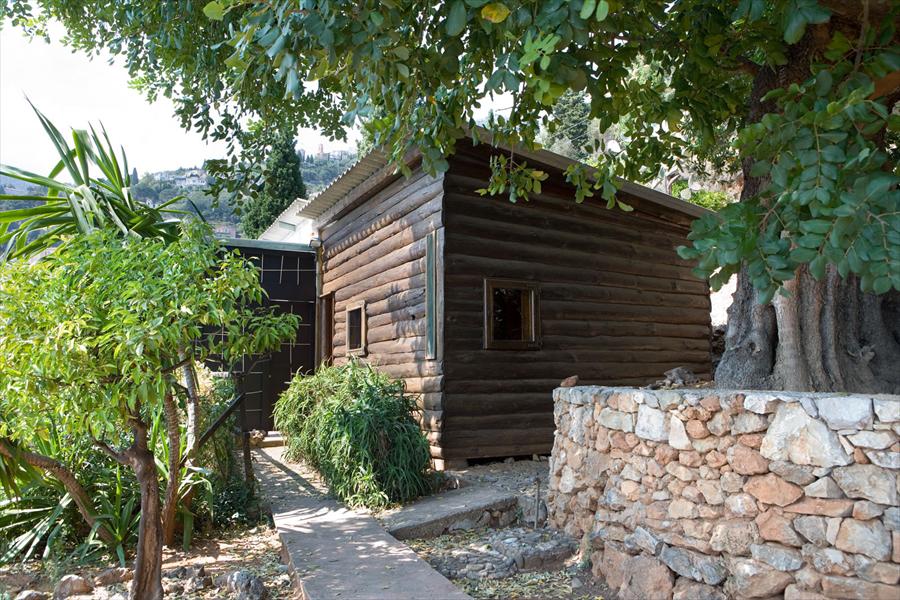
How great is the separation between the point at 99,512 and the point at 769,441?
511 centimetres

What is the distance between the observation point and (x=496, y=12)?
2971mm

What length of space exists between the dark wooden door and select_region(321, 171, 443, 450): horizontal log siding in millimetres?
1774

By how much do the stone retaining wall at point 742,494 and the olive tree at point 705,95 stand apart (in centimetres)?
77

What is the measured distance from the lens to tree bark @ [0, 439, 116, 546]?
4.18 meters

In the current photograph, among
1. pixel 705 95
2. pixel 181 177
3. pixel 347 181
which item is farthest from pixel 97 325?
pixel 181 177

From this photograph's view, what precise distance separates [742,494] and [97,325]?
382 cm

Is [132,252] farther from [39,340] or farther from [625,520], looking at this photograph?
[625,520]

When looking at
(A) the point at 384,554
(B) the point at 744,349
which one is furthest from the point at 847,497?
(A) the point at 384,554

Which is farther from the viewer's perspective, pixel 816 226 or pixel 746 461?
pixel 746 461

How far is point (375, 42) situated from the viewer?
2992 millimetres

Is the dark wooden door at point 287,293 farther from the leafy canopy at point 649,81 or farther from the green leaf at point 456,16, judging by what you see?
the green leaf at point 456,16

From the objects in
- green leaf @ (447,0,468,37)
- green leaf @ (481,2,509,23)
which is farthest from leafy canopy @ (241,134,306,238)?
green leaf @ (447,0,468,37)

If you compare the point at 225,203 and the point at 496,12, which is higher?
the point at 225,203

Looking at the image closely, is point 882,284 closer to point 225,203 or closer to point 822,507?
point 822,507
